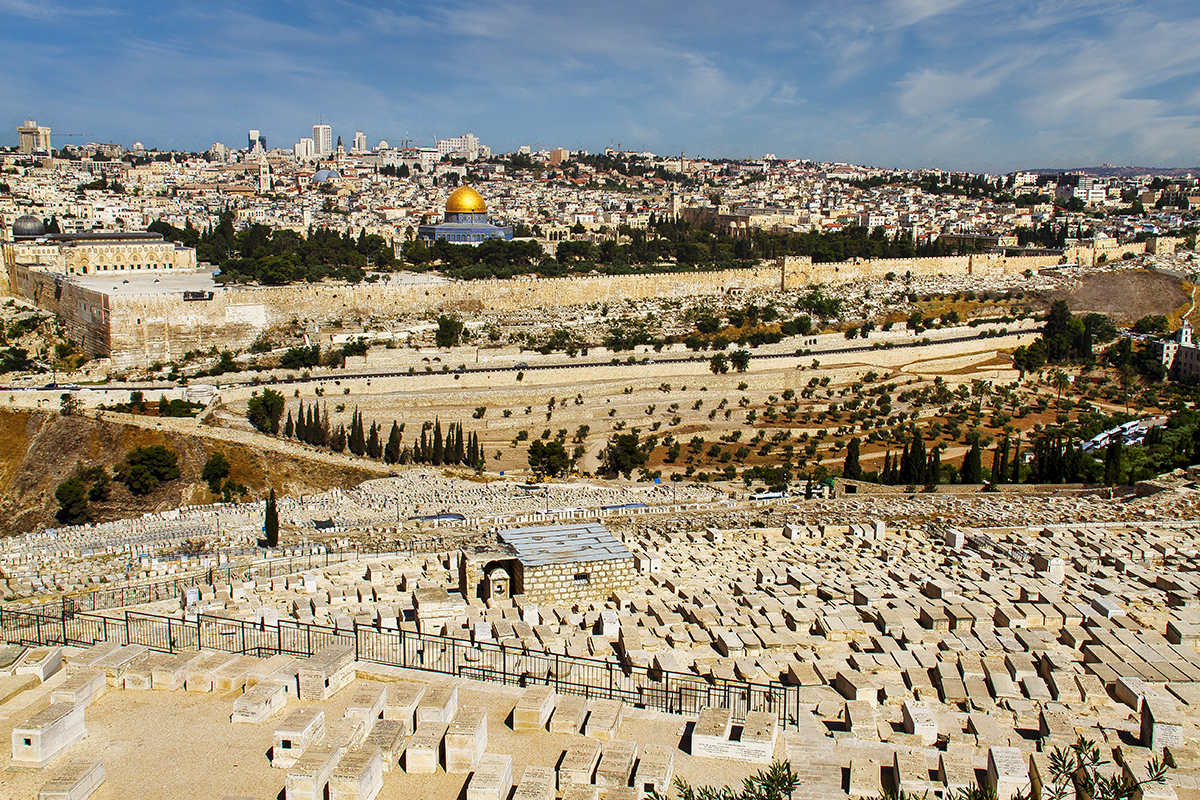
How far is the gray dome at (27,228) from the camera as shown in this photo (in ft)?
108

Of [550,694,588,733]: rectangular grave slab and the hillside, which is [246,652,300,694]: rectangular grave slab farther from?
the hillside

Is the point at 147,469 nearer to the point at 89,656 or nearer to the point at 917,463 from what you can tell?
the point at 89,656

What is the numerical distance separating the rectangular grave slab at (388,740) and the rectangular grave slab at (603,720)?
3.40 feet

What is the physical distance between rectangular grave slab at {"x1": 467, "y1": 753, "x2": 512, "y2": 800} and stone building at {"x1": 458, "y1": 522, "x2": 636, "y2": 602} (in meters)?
3.61

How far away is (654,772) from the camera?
516cm

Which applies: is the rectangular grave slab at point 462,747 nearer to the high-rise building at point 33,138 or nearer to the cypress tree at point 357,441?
the cypress tree at point 357,441

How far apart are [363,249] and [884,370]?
19.6 metres

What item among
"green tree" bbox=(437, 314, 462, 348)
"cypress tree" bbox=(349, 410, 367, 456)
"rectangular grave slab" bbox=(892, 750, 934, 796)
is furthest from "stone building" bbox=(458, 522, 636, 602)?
"green tree" bbox=(437, 314, 462, 348)

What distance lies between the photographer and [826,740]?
19.1 feet

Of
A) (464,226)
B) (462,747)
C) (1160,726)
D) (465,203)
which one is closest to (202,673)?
(462,747)

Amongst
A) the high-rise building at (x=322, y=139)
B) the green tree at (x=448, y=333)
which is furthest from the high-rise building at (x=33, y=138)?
the green tree at (x=448, y=333)

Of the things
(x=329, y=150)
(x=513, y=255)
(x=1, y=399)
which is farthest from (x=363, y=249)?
→ (x=329, y=150)

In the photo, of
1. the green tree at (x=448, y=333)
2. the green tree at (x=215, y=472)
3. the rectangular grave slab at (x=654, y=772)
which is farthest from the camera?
the green tree at (x=448, y=333)

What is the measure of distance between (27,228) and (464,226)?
1538cm
